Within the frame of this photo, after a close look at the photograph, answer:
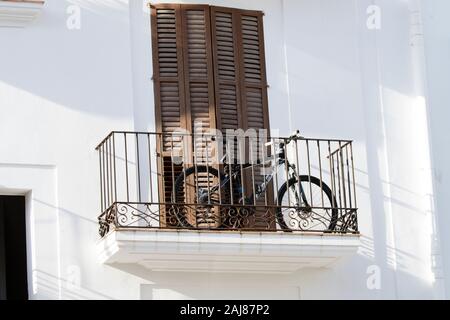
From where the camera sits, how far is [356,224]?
65.3 ft

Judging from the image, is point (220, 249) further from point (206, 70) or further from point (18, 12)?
point (18, 12)

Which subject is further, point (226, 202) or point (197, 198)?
point (226, 202)

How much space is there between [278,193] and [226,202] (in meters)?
0.60

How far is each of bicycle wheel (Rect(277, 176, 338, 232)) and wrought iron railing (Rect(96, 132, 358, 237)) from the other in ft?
Result: 0.03

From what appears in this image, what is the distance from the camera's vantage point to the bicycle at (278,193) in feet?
65.5

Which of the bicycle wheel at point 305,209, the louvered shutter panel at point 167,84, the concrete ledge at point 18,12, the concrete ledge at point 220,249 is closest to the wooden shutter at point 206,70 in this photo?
the louvered shutter panel at point 167,84

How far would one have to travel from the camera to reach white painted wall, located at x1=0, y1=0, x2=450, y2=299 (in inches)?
782

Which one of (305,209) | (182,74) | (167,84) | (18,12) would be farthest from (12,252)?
(305,209)

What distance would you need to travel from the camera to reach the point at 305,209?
19.9 metres

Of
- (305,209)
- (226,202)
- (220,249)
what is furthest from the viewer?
(226,202)

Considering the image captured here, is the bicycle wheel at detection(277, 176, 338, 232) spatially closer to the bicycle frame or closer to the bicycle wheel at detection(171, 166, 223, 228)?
the bicycle frame

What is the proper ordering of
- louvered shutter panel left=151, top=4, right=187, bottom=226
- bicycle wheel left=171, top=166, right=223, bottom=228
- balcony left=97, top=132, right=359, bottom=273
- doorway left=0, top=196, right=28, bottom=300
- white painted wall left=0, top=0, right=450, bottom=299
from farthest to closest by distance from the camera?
doorway left=0, top=196, right=28, bottom=300 < louvered shutter panel left=151, top=4, right=187, bottom=226 < white painted wall left=0, top=0, right=450, bottom=299 < bicycle wheel left=171, top=166, right=223, bottom=228 < balcony left=97, top=132, right=359, bottom=273

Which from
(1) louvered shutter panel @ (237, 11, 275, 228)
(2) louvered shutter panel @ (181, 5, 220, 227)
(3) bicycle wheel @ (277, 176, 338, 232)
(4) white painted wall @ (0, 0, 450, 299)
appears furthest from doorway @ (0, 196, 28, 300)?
(3) bicycle wheel @ (277, 176, 338, 232)
